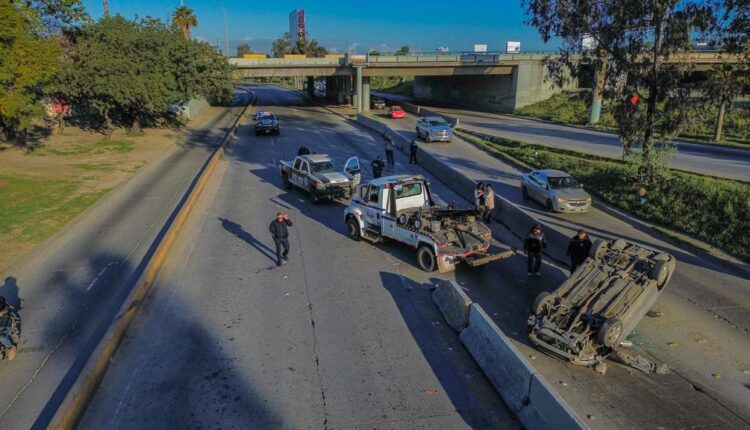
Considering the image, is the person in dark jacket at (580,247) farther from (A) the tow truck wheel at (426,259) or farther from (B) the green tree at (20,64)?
(B) the green tree at (20,64)

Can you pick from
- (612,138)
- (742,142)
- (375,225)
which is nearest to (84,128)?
(375,225)

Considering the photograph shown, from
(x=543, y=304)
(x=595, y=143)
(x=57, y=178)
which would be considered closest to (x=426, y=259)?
(x=543, y=304)

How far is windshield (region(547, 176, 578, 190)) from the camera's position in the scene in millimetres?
20438

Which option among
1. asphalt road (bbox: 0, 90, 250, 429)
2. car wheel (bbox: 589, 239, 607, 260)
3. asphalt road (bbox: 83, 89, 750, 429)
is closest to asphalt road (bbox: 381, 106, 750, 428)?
asphalt road (bbox: 83, 89, 750, 429)

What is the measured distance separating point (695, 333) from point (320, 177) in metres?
14.6

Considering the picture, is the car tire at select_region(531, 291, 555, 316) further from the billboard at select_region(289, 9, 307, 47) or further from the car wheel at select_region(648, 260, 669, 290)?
the billboard at select_region(289, 9, 307, 47)

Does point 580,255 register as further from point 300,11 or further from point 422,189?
point 300,11

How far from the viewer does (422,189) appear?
15.6m

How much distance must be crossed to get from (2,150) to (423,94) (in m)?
70.3

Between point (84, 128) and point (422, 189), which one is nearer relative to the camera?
point (422, 189)

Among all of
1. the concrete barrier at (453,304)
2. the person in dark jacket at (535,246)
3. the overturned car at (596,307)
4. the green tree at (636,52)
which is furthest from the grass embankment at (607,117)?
the concrete barrier at (453,304)

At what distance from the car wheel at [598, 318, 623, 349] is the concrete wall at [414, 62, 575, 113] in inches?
2052

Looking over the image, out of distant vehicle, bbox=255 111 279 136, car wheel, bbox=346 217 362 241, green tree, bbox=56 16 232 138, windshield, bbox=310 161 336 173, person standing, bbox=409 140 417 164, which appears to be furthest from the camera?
distant vehicle, bbox=255 111 279 136

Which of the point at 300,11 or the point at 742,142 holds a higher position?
the point at 300,11
